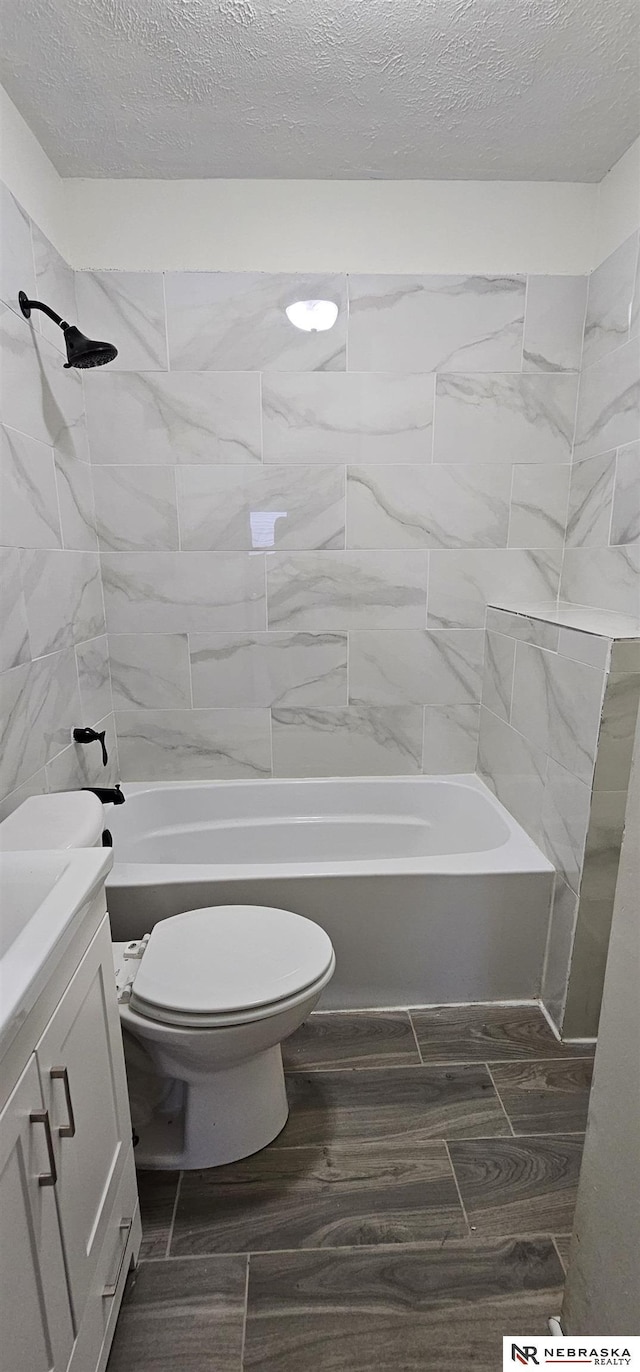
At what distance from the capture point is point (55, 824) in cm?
121

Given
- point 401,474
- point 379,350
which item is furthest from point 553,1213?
point 379,350

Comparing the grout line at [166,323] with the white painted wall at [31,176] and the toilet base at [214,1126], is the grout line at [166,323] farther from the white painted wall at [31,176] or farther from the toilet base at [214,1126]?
the toilet base at [214,1126]

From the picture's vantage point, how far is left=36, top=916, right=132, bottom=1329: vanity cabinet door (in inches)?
30.3

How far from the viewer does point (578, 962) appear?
5.37 ft

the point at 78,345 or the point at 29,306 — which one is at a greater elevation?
the point at 29,306

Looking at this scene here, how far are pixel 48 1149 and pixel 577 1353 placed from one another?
720 millimetres

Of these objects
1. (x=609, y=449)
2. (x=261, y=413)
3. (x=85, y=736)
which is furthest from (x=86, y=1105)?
(x=609, y=449)

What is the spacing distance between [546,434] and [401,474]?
0.53 meters

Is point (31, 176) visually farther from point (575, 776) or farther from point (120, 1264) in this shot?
point (120, 1264)

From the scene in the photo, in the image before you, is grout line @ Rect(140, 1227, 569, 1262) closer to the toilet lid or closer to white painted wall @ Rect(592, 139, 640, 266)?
the toilet lid

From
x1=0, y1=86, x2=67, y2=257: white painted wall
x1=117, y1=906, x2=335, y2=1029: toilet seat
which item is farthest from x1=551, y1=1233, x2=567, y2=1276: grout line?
x1=0, y1=86, x2=67, y2=257: white painted wall

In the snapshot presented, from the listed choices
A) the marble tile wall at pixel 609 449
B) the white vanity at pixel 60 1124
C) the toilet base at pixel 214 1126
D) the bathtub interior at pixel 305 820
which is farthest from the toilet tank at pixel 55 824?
the marble tile wall at pixel 609 449

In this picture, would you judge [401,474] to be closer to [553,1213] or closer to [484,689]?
[484,689]

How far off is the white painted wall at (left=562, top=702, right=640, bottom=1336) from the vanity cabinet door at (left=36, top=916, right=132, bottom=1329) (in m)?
0.69
